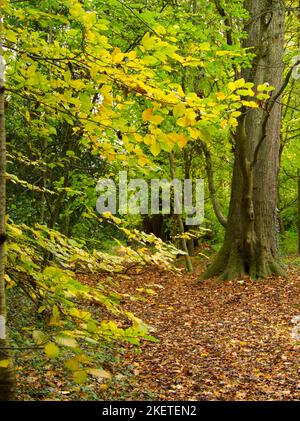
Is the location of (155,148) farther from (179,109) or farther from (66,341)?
(66,341)

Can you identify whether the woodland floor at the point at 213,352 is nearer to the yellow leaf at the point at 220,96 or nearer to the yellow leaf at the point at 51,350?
the yellow leaf at the point at 51,350

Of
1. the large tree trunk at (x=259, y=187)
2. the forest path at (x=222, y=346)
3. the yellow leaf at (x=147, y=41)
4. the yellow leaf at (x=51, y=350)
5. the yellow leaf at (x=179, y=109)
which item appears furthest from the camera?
the large tree trunk at (x=259, y=187)

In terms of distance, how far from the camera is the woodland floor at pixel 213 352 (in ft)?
15.5

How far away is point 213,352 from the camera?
6.23 metres

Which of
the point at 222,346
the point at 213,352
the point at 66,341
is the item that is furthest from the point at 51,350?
the point at 222,346

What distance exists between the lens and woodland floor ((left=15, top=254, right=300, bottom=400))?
473 centimetres

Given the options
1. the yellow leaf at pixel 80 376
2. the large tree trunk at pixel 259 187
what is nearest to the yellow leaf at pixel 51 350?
the yellow leaf at pixel 80 376

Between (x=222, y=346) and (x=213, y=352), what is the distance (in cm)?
26

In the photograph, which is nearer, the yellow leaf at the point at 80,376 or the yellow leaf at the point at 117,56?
the yellow leaf at the point at 80,376

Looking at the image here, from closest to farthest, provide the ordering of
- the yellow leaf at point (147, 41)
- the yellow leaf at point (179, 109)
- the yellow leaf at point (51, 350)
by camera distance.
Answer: the yellow leaf at point (51, 350) < the yellow leaf at point (179, 109) < the yellow leaf at point (147, 41)

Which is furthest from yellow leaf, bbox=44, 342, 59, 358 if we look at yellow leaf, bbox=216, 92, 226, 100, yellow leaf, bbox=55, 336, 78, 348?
yellow leaf, bbox=216, 92, 226, 100

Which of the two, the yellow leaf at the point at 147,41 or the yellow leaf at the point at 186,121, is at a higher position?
the yellow leaf at the point at 147,41

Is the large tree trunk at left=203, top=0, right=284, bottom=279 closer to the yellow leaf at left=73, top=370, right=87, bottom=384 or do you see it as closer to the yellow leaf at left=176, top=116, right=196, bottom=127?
the yellow leaf at left=176, top=116, right=196, bottom=127
